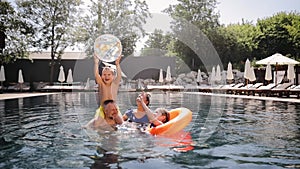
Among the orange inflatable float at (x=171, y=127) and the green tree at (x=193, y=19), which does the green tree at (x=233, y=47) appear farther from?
the orange inflatable float at (x=171, y=127)

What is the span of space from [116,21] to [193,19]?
829cm

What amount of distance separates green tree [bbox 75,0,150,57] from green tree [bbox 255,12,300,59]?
35.8 ft

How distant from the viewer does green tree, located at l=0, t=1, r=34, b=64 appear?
21594mm

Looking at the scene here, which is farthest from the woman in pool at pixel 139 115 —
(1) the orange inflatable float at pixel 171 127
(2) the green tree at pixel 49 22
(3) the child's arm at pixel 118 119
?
(2) the green tree at pixel 49 22

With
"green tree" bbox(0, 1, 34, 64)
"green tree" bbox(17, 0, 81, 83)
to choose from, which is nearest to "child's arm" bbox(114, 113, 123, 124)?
"green tree" bbox(0, 1, 34, 64)

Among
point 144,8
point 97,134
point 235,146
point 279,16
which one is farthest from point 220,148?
point 279,16

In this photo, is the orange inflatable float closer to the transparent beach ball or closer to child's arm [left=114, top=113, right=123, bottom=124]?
child's arm [left=114, top=113, right=123, bottom=124]

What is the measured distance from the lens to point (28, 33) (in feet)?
81.0

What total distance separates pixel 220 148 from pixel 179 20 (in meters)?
26.9

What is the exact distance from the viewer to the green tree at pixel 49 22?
25172mm

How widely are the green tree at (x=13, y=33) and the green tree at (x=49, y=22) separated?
628 mm

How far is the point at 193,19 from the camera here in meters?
31.5

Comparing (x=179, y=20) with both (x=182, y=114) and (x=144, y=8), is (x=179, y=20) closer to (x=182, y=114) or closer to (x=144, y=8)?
(x=144, y=8)

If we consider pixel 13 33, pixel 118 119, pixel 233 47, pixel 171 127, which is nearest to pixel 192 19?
pixel 233 47
